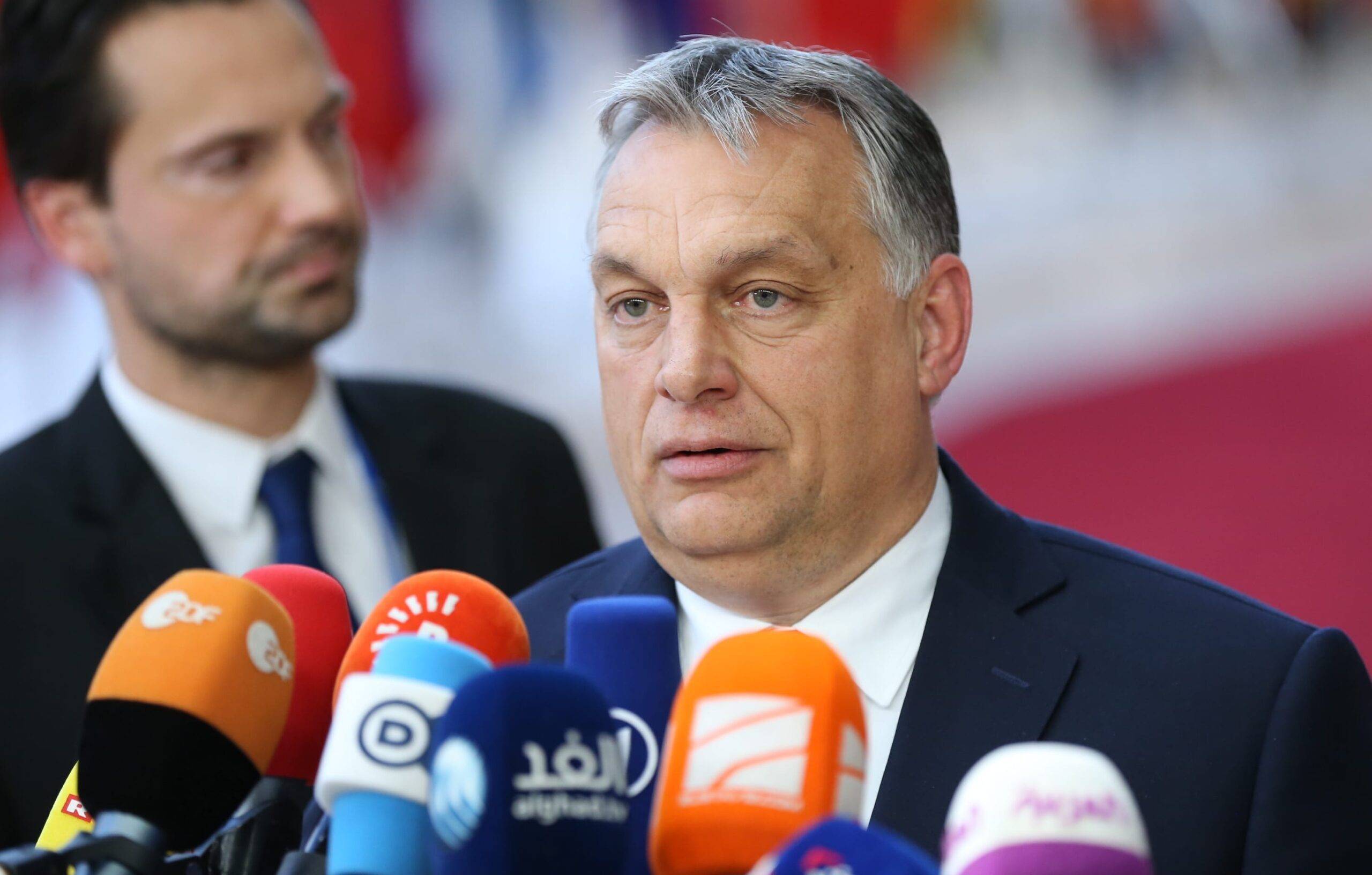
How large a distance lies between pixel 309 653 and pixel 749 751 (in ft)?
1.95

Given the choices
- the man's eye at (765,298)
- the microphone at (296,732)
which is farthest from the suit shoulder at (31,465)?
the man's eye at (765,298)

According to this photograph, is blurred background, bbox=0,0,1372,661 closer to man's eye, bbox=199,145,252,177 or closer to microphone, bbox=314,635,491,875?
man's eye, bbox=199,145,252,177

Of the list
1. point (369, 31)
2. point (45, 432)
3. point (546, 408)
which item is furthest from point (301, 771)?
point (369, 31)

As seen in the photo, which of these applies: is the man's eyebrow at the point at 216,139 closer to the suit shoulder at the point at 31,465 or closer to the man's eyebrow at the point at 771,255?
the suit shoulder at the point at 31,465

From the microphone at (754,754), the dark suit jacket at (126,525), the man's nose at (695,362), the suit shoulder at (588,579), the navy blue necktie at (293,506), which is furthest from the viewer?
the navy blue necktie at (293,506)

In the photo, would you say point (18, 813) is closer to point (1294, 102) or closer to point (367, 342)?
point (367, 342)

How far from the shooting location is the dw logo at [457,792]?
3.22 feet

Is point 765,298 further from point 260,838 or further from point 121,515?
point 121,515

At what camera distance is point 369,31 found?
4211 mm

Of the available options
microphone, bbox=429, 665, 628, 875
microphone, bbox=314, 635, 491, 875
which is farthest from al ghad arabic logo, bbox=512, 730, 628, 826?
microphone, bbox=314, 635, 491, 875

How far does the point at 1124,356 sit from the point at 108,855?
3704 millimetres

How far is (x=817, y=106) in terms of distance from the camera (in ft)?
6.50

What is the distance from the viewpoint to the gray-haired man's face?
1880 millimetres

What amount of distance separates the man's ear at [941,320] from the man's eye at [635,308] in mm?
348
